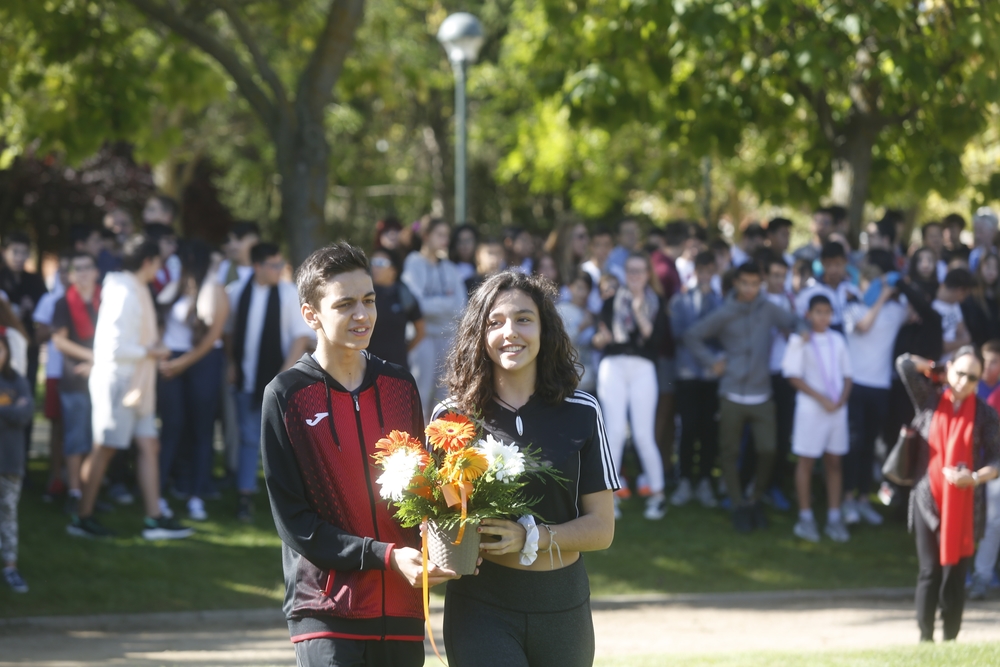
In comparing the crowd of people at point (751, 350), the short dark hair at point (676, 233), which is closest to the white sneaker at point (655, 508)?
the crowd of people at point (751, 350)

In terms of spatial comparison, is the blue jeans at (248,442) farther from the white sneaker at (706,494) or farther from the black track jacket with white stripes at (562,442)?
the black track jacket with white stripes at (562,442)

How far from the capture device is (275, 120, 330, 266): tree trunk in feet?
34.4

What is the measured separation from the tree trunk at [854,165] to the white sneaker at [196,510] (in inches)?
303

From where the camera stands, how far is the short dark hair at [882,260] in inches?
432

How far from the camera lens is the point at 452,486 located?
3.39 meters

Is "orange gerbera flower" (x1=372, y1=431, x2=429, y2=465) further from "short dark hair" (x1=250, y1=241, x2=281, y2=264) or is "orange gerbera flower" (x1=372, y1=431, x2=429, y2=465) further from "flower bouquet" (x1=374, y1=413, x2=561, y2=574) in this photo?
"short dark hair" (x1=250, y1=241, x2=281, y2=264)

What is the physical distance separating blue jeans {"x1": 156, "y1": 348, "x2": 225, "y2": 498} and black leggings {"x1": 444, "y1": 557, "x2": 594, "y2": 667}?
6704mm

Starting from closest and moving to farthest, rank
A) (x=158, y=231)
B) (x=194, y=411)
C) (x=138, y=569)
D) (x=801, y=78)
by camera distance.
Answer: (x=138, y=569) → (x=194, y=411) → (x=158, y=231) → (x=801, y=78)

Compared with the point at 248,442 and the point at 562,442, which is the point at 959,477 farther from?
the point at 248,442

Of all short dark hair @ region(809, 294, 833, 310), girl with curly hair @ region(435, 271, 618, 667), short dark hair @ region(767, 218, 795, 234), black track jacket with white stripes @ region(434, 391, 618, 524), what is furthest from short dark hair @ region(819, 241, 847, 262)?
black track jacket with white stripes @ region(434, 391, 618, 524)

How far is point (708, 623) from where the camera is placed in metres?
8.76

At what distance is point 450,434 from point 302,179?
24.5 ft

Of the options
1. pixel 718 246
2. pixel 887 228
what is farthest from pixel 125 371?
pixel 887 228

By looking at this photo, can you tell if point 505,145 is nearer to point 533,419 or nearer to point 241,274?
point 241,274
